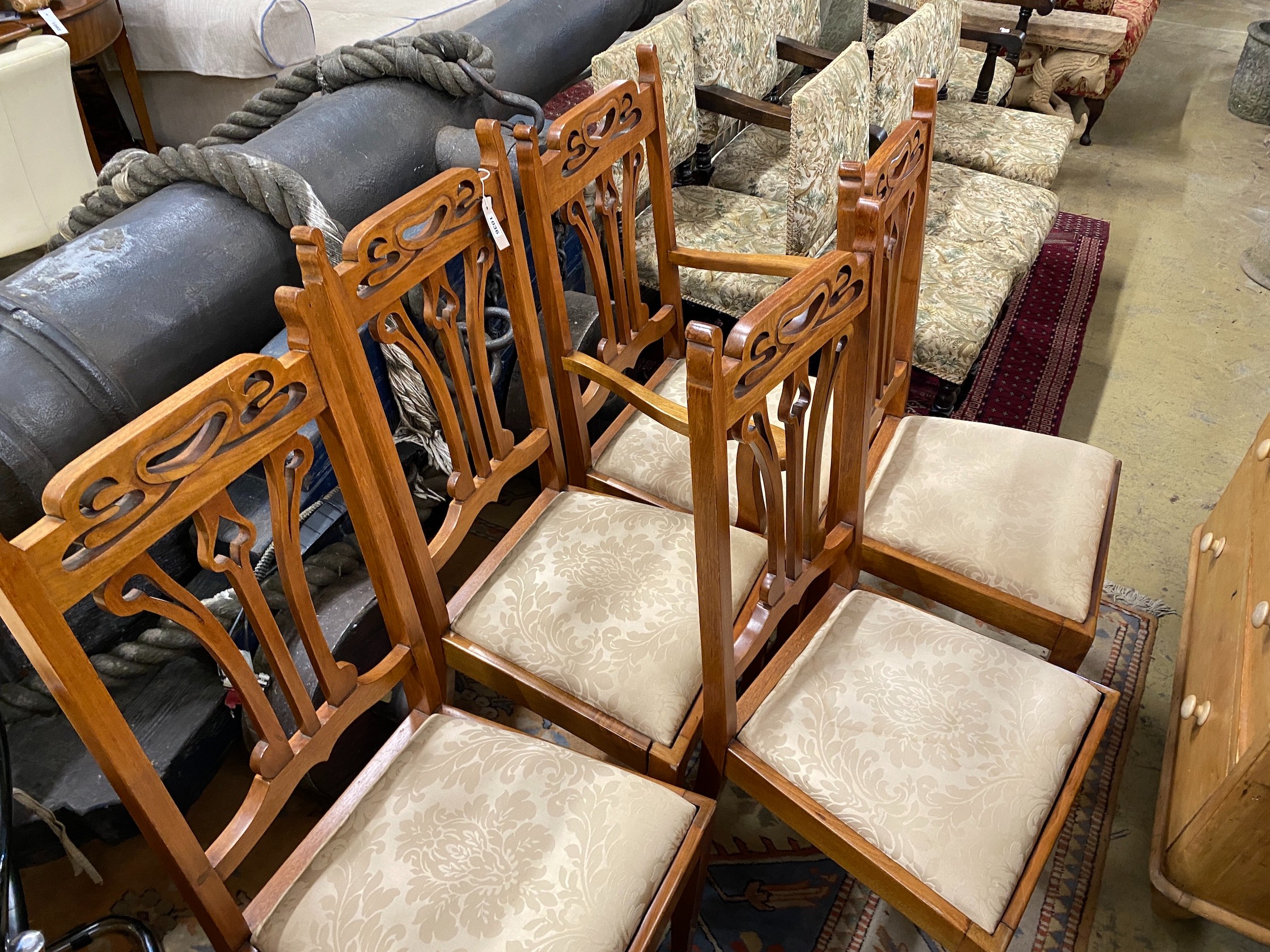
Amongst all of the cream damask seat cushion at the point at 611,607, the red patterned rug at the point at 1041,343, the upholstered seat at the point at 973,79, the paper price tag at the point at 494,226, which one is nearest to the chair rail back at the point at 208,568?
the cream damask seat cushion at the point at 611,607

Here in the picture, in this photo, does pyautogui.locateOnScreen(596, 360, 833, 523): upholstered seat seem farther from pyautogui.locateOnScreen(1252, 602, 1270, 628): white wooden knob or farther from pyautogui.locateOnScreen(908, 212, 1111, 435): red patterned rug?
pyautogui.locateOnScreen(908, 212, 1111, 435): red patterned rug

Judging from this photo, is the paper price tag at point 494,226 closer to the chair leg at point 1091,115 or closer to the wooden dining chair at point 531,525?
the wooden dining chair at point 531,525

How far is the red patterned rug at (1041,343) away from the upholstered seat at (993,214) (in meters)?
0.28

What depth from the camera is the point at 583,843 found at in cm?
92

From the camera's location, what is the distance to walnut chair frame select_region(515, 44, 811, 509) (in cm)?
123

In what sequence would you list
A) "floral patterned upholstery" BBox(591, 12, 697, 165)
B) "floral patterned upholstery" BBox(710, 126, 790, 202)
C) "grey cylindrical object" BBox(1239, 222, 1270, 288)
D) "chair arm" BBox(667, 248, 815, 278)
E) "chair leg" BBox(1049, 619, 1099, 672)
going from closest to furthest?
1. "chair leg" BBox(1049, 619, 1099, 672)
2. "chair arm" BBox(667, 248, 815, 278)
3. "floral patterned upholstery" BBox(591, 12, 697, 165)
4. "floral patterned upholstery" BBox(710, 126, 790, 202)
5. "grey cylindrical object" BBox(1239, 222, 1270, 288)

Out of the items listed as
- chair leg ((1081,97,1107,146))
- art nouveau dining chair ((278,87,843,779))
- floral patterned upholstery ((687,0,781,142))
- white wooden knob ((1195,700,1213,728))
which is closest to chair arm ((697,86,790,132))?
floral patterned upholstery ((687,0,781,142))

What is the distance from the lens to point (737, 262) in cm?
149

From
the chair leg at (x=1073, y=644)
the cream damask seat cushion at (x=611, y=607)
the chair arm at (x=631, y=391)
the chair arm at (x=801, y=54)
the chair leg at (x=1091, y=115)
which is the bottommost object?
the chair leg at (x=1091, y=115)

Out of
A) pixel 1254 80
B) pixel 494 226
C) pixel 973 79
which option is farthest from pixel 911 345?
pixel 1254 80

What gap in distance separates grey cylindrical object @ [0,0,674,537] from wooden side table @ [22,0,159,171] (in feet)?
4.73

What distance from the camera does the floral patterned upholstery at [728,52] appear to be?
6.80 feet

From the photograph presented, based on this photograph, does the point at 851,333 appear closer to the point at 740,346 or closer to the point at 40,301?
the point at 740,346

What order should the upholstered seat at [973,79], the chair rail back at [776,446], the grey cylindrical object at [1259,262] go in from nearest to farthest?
the chair rail back at [776,446] → the grey cylindrical object at [1259,262] → the upholstered seat at [973,79]
